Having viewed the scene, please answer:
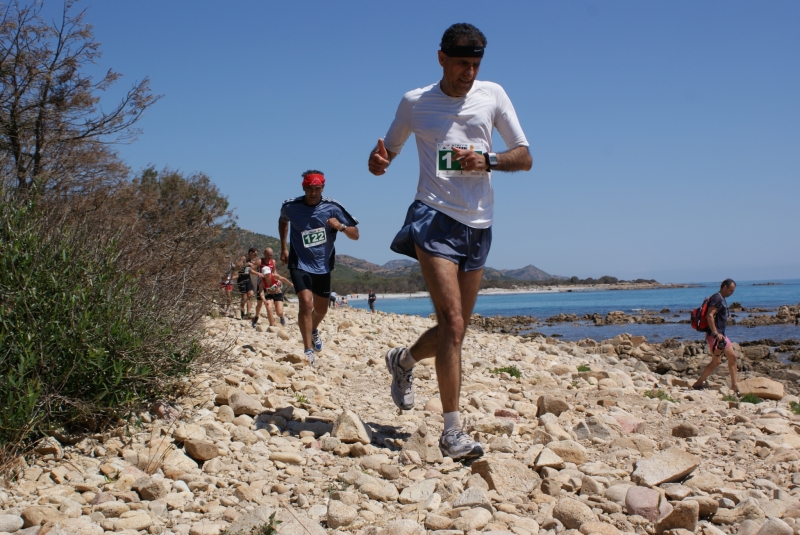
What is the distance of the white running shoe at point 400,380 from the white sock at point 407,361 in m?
0.02

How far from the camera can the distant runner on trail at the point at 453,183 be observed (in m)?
3.78

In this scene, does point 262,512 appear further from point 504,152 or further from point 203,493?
→ point 504,152

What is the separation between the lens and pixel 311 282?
7.36 m

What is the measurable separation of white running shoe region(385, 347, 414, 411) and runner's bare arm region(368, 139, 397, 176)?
1.13m

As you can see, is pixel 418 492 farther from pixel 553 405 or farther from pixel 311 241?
pixel 311 241

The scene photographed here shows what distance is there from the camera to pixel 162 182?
1712 cm

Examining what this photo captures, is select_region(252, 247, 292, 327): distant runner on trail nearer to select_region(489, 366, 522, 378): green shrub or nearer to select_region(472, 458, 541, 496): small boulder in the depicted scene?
select_region(489, 366, 522, 378): green shrub

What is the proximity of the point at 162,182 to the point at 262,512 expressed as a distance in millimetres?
15468

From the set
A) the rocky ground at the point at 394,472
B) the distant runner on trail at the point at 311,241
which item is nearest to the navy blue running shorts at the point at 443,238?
the rocky ground at the point at 394,472

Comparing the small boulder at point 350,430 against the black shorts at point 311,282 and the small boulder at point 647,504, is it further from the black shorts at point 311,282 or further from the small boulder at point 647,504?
the black shorts at point 311,282

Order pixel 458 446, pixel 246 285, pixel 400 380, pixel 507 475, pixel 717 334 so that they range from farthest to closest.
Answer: pixel 246 285, pixel 717 334, pixel 400 380, pixel 458 446, pixel 507 475

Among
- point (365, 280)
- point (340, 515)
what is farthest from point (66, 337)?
point (365, 280)

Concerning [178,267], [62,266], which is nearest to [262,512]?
[62,266]

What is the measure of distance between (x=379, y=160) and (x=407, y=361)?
125 cm
